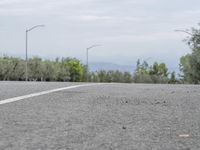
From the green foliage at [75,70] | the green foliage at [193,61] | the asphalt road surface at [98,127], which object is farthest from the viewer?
the green foliage at [75,70]

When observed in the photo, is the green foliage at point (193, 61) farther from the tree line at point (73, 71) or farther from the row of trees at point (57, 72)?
the row of trees at point (57, 72)

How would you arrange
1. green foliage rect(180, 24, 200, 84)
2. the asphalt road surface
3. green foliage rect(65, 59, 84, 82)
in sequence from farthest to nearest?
1. green foliage rect(65, 59, 84, 82)
2. green foliage rect(180, 24, 200, 84)
3. the asphalt road surface

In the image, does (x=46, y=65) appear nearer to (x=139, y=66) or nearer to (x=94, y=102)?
(x=139, y=66)

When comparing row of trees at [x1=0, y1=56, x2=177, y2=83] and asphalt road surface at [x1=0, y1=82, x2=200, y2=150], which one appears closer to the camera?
asphalt road surface at [x1=0, y1=82, x2=200, y2=150]

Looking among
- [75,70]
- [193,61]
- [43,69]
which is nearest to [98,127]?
[193,61]

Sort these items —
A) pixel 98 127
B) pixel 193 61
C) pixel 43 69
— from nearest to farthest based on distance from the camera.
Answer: pixel 98 127, pixel 193 61, pixel 43 69

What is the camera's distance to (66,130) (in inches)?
259

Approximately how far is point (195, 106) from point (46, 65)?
70.4 metres

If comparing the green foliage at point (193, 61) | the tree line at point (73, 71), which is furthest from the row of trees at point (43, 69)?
the green foliage at point (193, 61)

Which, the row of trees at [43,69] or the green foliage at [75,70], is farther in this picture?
the green foliage at [75,70]

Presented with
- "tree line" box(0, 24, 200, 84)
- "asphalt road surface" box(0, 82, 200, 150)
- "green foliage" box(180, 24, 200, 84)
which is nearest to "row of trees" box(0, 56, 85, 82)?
"tree line" box(0, 24, 200, 84)

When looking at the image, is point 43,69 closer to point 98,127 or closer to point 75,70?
point 75,70

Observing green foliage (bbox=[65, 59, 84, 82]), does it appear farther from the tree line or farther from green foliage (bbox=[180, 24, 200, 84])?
green foliage (bbox=[180, 24, 200, 84])

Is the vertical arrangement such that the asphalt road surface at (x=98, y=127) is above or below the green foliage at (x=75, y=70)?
below
